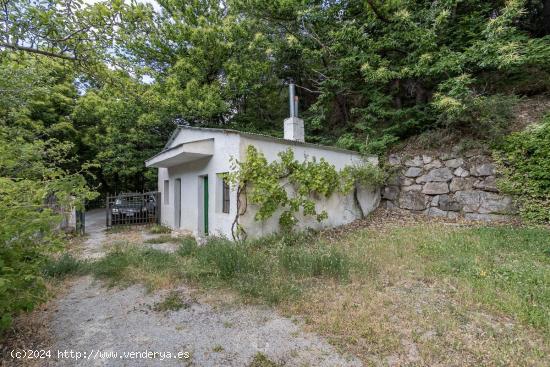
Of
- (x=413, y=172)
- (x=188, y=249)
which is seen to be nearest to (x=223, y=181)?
(x=188, y=249)

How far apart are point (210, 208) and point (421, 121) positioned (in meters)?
7.57

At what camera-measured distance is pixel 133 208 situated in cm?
1149

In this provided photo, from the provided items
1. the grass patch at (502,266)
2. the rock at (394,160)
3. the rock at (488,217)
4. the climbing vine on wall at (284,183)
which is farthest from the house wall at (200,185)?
the rock at (488,217)

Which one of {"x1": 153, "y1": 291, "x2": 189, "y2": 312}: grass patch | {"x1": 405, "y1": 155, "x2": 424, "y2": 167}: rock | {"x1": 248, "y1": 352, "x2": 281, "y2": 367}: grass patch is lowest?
{"x1": 248, "y1": 352, "x2": 281, "y2": 367}: grass patch

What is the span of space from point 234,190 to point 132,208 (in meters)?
7.03

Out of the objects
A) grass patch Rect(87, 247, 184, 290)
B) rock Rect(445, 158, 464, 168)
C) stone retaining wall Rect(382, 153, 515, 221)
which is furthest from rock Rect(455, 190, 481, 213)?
grass patch Rect(87, 247, 184, 290)

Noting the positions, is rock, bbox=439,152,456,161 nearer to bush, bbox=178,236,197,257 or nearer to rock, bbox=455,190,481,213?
rock, bbox=455,190,481,213

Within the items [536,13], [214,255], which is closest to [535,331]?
[214,255]

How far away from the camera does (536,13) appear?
940cm

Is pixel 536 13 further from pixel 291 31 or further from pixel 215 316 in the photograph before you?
pixel 215 316

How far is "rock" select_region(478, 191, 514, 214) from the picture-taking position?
23.6 ft

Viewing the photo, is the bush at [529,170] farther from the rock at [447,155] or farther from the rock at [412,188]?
the rock at [412,188]

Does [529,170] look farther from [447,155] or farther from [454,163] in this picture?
[447,155]

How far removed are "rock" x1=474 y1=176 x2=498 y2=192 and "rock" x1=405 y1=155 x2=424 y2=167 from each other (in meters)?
1.60
